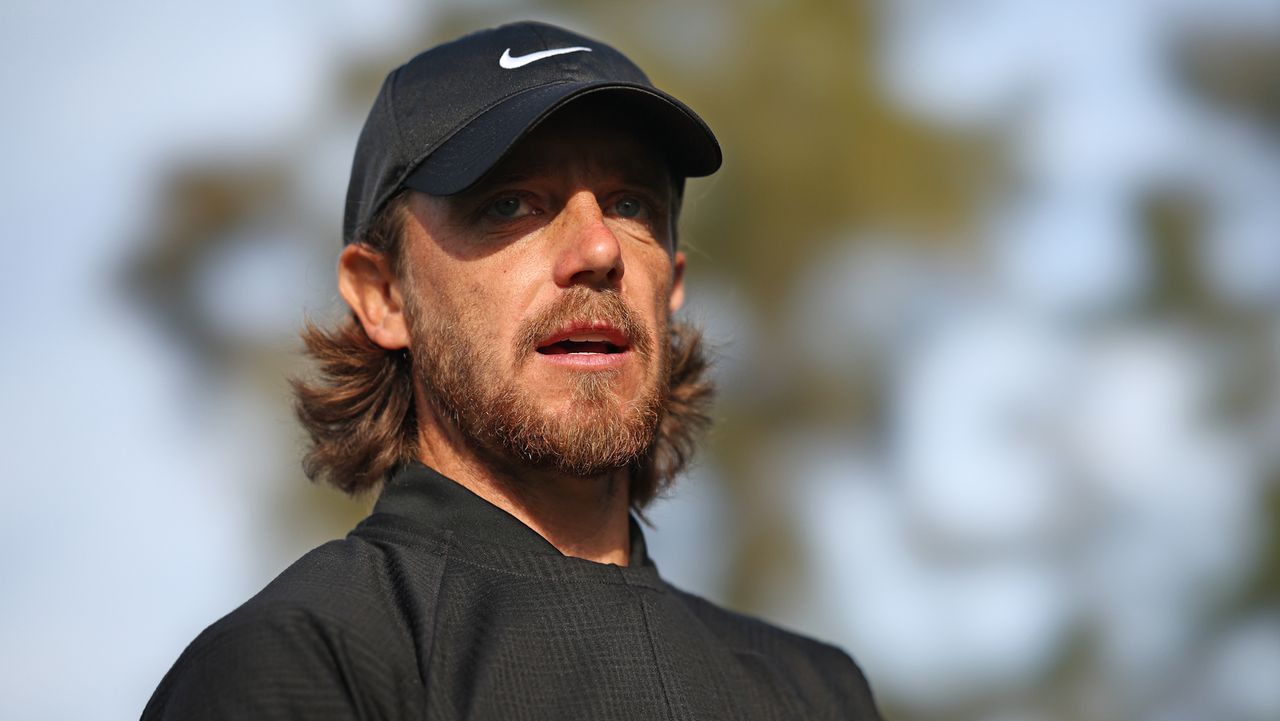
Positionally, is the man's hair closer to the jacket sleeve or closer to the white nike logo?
the white nike logo

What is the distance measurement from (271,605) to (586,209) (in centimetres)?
86

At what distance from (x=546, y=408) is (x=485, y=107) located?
0.55 metres

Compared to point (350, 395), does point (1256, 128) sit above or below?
above

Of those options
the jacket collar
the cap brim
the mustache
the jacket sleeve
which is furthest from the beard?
the jacket sleeve

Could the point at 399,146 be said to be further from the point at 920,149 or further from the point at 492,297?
the point at 920,149

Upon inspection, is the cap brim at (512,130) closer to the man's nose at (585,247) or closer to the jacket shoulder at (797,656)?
the man's nose at (585,247)

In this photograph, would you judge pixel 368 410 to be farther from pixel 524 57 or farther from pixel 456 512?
pixel 524 57

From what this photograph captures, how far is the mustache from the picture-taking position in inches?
95.7

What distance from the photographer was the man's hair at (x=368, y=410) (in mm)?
2725

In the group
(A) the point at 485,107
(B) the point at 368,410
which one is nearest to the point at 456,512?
(B) the point at 368,410

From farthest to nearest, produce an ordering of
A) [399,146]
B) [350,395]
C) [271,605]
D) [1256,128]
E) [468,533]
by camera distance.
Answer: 1. [1256,128]
2. [350,395]
3. [399,146]
4. [468,533]
5. [271,605]

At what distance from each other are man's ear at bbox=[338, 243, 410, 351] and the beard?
7.5 inches

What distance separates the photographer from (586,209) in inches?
98.0

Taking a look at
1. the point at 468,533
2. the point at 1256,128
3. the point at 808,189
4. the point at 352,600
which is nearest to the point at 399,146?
the point at 468,533
